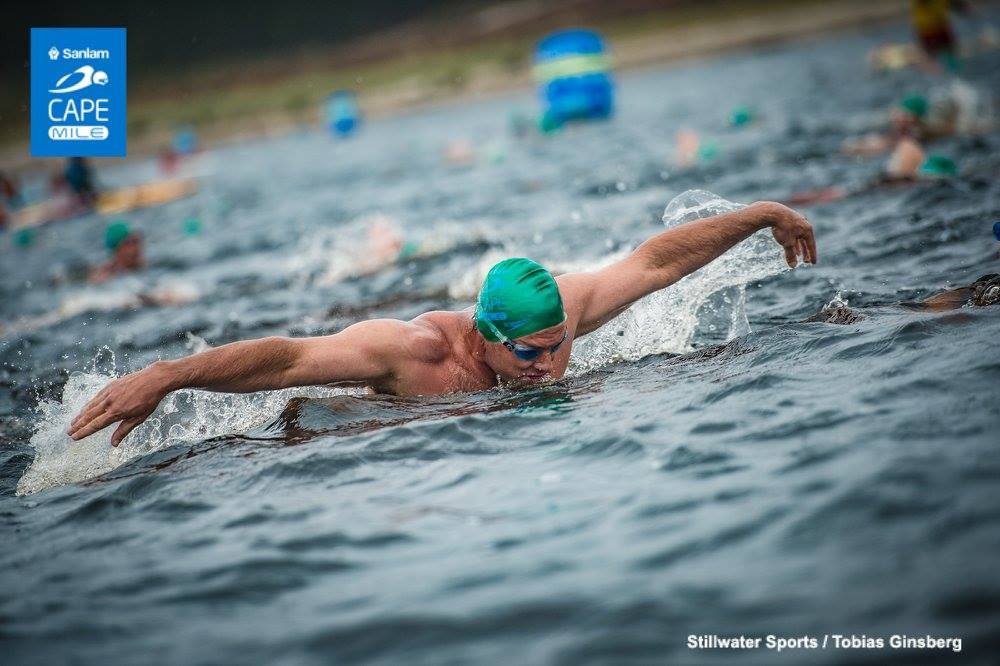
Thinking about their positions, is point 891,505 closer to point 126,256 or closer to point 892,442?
point 892,442

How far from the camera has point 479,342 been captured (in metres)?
6.30

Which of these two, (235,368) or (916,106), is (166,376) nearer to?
(235,368)

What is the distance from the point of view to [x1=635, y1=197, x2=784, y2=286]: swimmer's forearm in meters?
6.32

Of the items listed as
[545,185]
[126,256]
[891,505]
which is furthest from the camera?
[545,185]

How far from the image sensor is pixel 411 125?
131 feet

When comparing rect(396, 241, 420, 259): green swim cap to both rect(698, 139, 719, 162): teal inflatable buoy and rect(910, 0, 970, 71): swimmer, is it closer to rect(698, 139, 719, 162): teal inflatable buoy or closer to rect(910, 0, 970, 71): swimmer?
rect(698, 139, 719, 162): teal inflatable buoy

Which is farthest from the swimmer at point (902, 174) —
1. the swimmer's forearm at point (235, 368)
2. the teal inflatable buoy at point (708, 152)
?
the swimmer's forearm at point (235, 368)

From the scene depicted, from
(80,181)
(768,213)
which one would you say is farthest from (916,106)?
(80,181)

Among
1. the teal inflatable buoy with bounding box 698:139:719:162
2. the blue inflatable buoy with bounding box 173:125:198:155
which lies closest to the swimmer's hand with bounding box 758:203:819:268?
the teal inflatable buoy with bounding box 698:139:719:162

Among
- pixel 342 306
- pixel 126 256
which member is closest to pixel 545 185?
pixel 126 256

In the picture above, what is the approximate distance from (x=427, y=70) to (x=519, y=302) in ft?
172

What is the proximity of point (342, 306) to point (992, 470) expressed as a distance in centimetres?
715

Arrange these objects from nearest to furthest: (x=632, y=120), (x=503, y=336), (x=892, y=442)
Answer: (x=892, y=442) < (x=503, y=336) < (x=632, y=120)

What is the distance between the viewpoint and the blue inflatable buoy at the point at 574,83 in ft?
80.6
